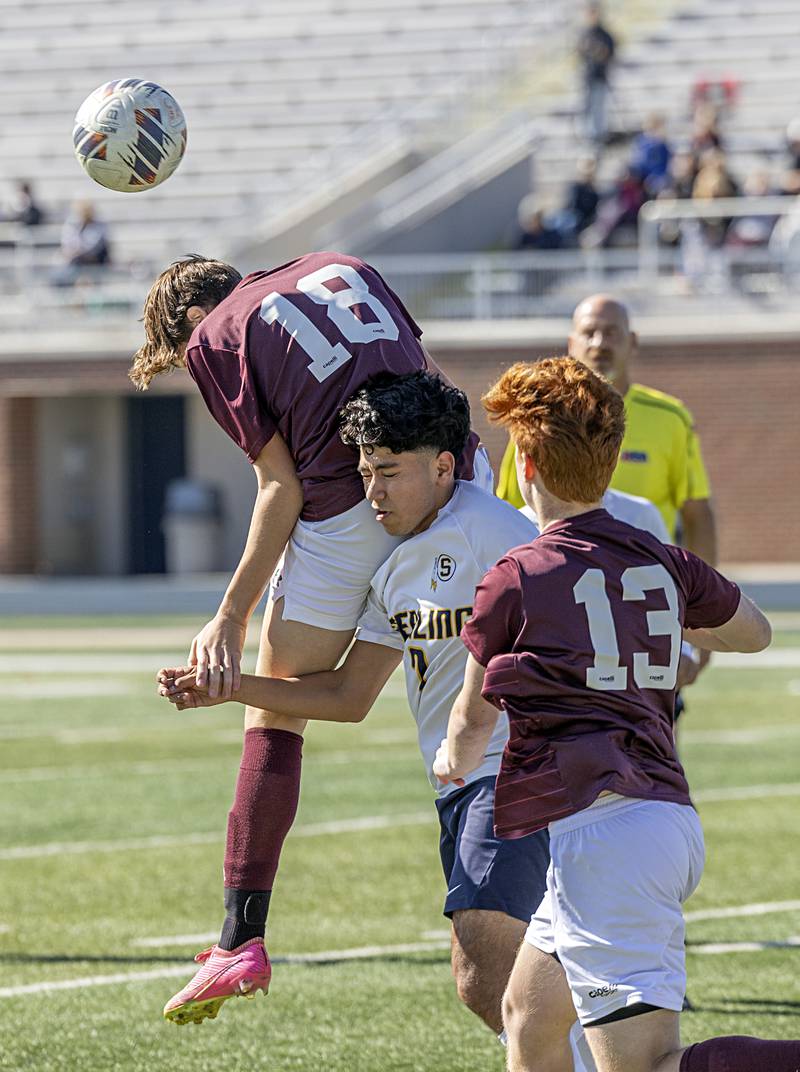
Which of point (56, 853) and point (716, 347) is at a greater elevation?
point (716, 347)

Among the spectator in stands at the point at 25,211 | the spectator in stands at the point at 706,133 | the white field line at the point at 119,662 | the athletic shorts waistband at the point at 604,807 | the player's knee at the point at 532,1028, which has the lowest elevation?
the white field line at the point at 119,662

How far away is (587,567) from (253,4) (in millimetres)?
32001

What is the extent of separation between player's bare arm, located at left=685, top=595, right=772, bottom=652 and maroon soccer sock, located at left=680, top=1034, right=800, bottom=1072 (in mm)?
805

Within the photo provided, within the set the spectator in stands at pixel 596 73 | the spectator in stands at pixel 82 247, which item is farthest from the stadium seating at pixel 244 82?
the spectator in stands at pixel 596 73

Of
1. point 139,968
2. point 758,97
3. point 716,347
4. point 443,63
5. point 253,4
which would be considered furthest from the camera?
point 253,4

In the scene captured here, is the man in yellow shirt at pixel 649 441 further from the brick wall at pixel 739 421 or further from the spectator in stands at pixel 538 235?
the spectator in stands at pixel 538 235

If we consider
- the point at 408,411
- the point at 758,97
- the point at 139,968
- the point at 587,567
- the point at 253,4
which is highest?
the point at 253,4

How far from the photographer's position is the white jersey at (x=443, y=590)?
13.9 feet

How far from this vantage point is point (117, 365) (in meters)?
26.0

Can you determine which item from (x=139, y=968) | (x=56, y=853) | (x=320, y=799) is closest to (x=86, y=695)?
(x=320, y=799)

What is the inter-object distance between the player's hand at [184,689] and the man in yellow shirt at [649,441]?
2894 millimetres

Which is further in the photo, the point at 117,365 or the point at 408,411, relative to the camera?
the point at 117,365

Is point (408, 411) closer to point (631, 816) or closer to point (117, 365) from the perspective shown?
point (631, 816)

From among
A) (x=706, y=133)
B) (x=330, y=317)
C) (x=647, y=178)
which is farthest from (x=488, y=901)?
(x=706, y=133)
